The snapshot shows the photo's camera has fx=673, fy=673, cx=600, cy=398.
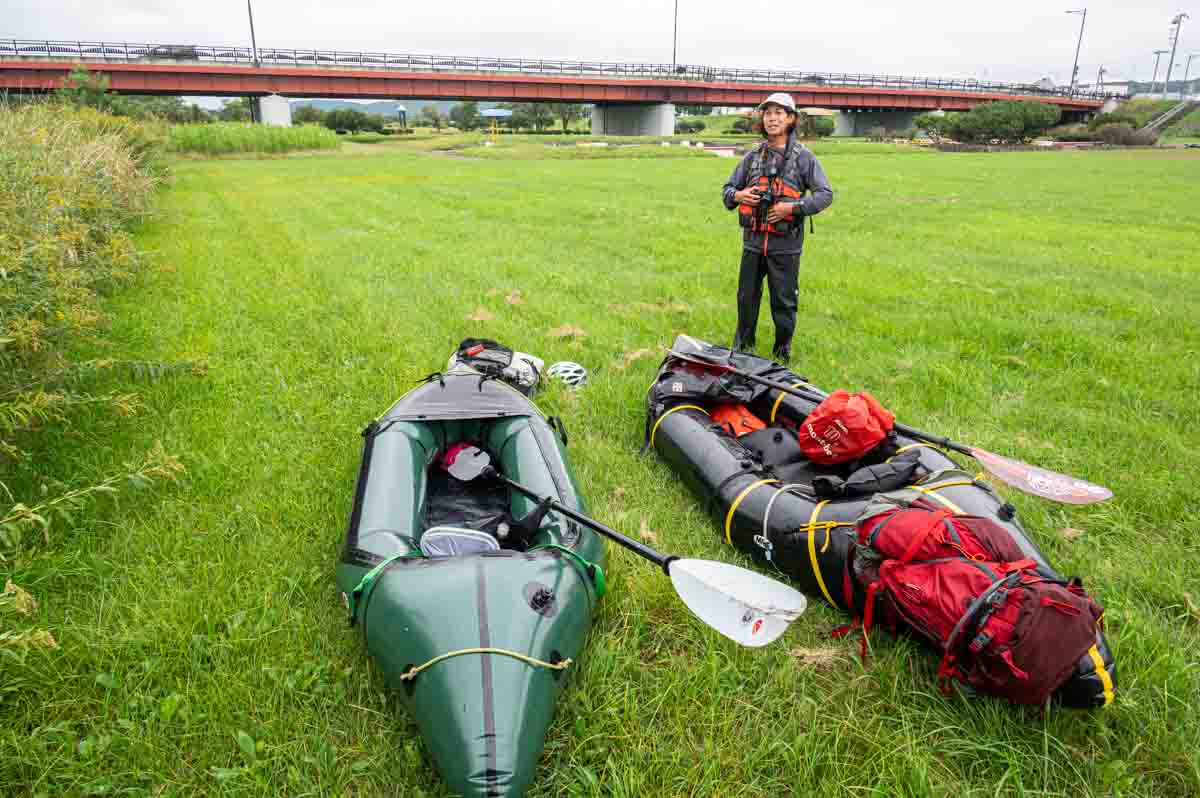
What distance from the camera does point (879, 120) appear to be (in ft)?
225

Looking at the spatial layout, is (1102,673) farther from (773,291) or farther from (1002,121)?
(1002,121)

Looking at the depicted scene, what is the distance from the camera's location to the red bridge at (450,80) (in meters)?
40.2

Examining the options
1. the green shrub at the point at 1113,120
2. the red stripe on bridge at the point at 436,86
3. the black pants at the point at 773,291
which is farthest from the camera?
the green shrub at the point at 1113,120

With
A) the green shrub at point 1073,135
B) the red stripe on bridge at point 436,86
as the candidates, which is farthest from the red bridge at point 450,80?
the green shrub at point 1073,135

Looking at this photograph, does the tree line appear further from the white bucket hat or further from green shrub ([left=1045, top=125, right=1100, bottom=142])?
the white bucket hat

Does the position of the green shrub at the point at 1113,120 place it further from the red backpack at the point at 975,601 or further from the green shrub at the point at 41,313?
the green shrub at the point at 41,313

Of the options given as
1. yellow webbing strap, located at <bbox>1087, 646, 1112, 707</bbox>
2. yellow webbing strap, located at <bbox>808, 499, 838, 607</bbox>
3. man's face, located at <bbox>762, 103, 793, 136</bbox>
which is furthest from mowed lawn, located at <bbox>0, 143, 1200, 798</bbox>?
man's face, located at <bbox>762, 103, 793, 136</bbox>

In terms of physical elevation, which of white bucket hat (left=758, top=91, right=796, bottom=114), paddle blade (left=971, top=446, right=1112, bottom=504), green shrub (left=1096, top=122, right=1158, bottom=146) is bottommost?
paddle blade (left=971, top=446, right=1112, bottom=504)

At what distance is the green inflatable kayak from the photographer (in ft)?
7.14

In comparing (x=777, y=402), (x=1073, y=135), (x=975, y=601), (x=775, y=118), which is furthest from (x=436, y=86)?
(x=975, y=601)

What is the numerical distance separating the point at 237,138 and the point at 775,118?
32.0 m

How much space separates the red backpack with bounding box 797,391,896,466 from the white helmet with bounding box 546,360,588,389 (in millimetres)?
2217

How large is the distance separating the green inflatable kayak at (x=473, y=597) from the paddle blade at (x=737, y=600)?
0.40 metres

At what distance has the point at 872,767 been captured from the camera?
2.39 m
